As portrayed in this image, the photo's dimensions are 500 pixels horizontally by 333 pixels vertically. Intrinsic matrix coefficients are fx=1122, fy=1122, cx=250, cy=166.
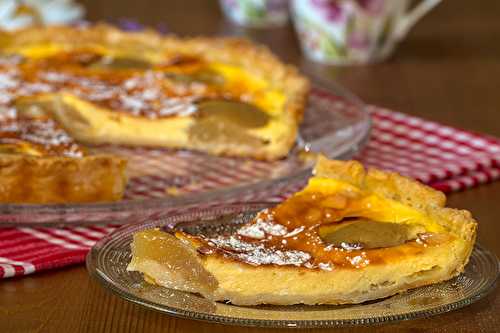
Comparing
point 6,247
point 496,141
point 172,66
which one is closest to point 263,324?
point 6,247

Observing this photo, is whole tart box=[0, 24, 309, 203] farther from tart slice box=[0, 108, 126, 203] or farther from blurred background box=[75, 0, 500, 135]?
blurred background box=[75, 0, 500, 135]

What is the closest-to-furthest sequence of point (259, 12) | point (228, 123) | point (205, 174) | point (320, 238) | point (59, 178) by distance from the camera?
point (320, 238)
point (59, 178)
point (205, 174)
point (228, 123)
point (259, 12)

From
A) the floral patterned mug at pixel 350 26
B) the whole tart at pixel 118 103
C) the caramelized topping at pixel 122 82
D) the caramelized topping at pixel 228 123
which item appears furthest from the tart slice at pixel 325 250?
the floral patterned mug at pixel 350 26

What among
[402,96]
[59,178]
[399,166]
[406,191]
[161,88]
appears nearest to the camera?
[406,191]

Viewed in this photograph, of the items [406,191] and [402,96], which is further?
[402,96]

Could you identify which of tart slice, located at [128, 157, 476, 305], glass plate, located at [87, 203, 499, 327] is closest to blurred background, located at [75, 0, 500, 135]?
tart slice, located at [128, 157, 476, 305]

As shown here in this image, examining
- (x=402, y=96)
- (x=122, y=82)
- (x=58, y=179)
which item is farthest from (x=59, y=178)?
(x=402, y=96)

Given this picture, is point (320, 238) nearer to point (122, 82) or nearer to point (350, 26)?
point (122, 82)

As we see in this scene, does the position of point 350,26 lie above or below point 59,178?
below
